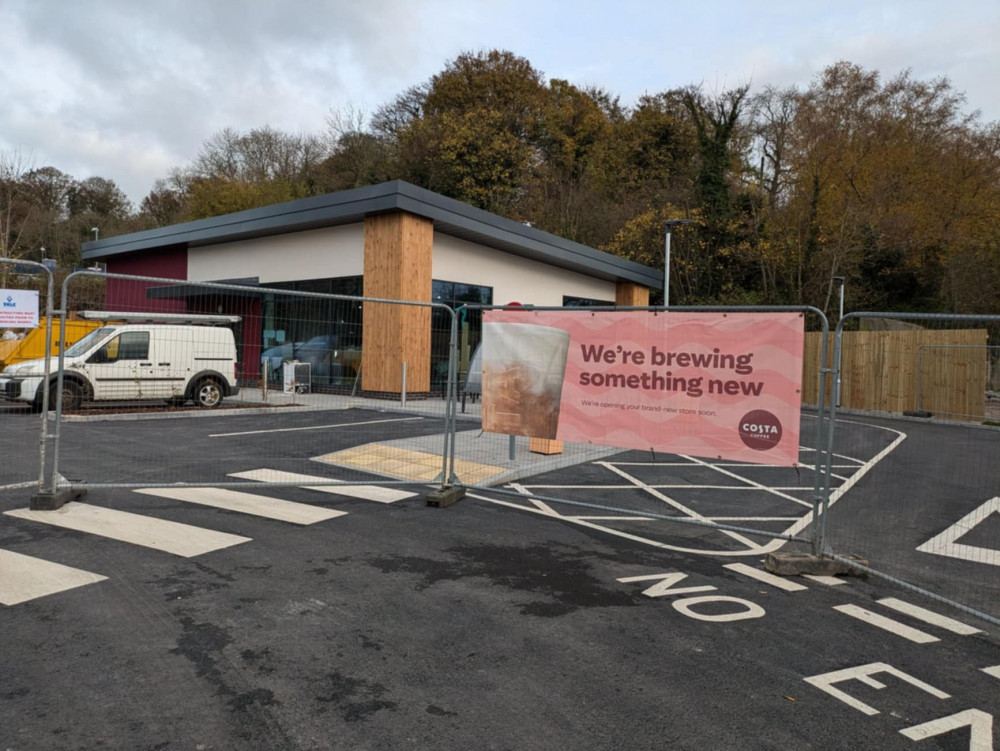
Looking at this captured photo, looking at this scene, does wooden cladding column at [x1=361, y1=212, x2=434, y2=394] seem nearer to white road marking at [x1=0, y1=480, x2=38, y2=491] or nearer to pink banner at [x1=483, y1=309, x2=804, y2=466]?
white road marking at [x1=0, y1=480, x2=38, y2=491]

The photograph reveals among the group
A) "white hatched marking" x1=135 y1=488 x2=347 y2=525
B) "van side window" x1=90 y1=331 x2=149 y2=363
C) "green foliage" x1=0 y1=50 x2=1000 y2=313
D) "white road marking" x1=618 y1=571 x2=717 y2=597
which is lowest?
"white road marking" x1=618 y1=571 x2=717 y2=597

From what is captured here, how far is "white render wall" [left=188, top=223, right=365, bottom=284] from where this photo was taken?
2011 cm

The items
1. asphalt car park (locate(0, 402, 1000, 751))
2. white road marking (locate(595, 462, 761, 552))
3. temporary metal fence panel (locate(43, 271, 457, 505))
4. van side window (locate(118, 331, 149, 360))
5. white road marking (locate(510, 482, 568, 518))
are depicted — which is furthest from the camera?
van side window (locate(118, 331, 149, 360))

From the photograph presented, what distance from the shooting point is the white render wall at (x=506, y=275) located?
2102cm

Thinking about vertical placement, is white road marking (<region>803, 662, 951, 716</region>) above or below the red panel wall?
below

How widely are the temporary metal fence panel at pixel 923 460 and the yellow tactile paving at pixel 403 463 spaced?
4.12 meters

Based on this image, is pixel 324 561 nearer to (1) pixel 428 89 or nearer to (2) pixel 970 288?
(2) pixel 970 288

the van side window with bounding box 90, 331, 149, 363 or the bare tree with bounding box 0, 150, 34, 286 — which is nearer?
the van side window with bounding box 90, 331, 149, 363

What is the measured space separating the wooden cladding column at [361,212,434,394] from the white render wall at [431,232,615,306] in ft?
4.76

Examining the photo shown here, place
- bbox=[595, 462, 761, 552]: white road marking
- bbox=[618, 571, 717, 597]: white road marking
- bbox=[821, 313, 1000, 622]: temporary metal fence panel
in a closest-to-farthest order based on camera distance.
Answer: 1. bbox=[618, 571, 717, 597]: white road marking
2. bbox=[821, 313, 1000, 622]: temporary metal fence panel
3. bbox=[595, 462, 761, 552]: white road marking

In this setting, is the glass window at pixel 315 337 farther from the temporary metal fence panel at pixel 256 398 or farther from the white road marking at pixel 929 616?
the white road marking at pixel 929 616

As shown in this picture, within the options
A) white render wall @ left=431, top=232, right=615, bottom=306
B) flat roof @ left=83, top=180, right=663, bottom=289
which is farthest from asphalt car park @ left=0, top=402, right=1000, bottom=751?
white render wall @ left=431, top=232, right=615, bottom=306

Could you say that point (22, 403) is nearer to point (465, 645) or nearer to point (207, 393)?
point (207, 393)

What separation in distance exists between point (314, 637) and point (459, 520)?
112 inches
